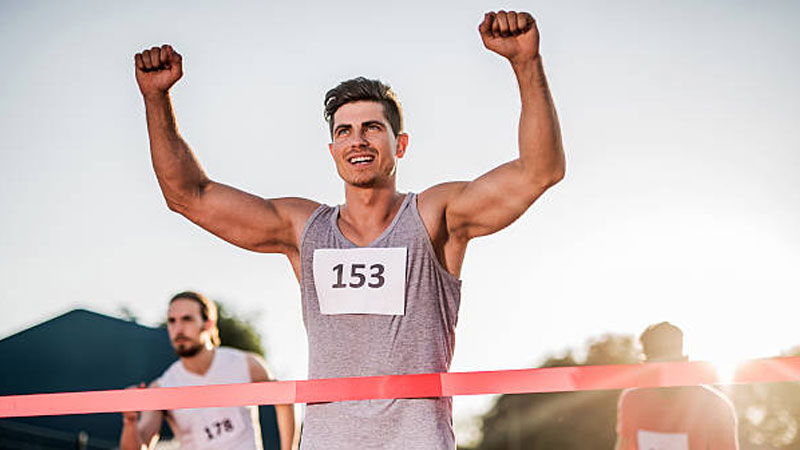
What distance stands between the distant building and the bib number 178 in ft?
80.5

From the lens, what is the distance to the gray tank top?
8.62 feet

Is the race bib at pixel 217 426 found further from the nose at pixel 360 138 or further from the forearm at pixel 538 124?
the forearm at pixel 538 124

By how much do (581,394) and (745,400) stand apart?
6524mm

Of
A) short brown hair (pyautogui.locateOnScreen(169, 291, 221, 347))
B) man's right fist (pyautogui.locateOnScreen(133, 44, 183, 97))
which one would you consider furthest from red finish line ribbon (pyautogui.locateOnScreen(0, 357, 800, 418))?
short brown hair (pyautogui.locateOnScreen(169, 291, 221, 347))

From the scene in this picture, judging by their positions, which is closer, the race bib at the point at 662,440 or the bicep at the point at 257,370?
the race bib at the point at 662,440

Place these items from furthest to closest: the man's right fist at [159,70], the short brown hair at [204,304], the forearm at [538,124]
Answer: the short brown hair at [204,304], the man's right fist at [159,70], the forearm at [538,124]

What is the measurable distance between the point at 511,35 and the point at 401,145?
668mm

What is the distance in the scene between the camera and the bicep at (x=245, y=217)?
2980 mm

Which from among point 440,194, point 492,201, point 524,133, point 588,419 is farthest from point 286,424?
point 588,419

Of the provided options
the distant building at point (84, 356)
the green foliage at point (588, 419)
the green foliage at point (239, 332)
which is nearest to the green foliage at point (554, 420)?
the green foliage at point (588, 419)

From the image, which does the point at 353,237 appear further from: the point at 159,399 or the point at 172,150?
the point at 159,399

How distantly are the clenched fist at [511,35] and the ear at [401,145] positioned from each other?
0.60 metres

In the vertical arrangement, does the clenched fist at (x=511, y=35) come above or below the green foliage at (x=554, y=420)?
above

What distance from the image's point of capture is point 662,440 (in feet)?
17.4
